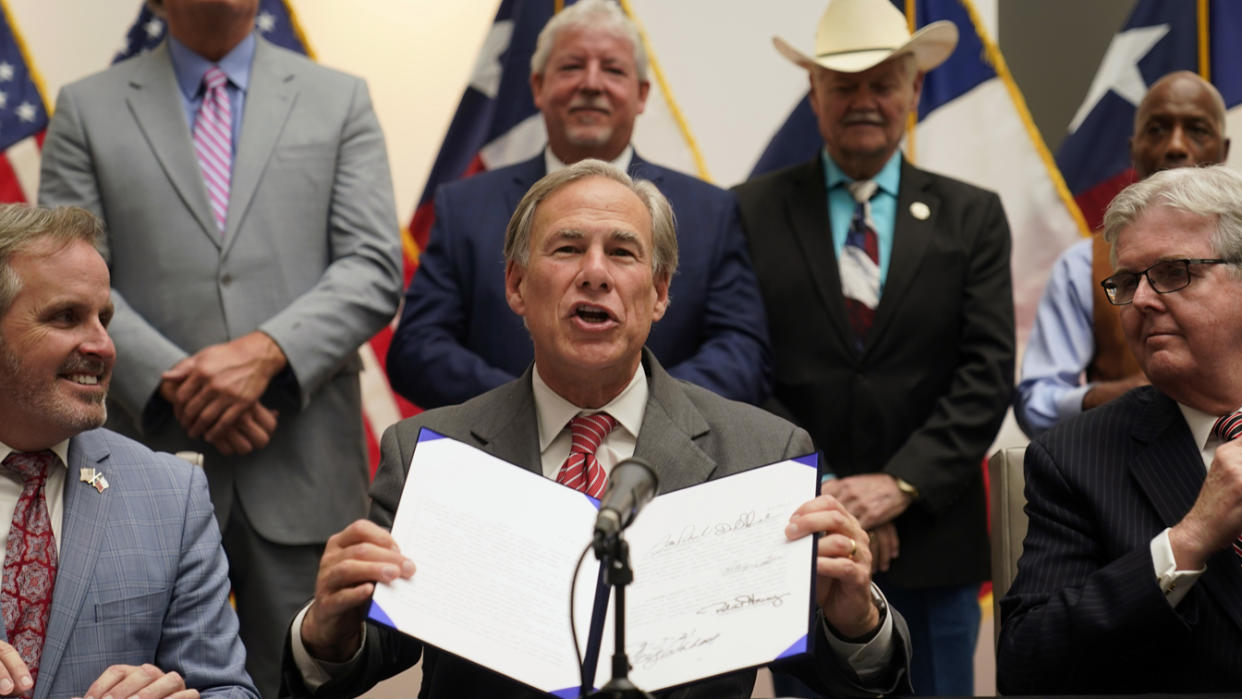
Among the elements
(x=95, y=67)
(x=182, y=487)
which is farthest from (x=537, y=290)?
(x=95, y=67)

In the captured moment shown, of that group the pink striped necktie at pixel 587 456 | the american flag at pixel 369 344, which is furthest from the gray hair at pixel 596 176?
the american flag at pixel 369 344

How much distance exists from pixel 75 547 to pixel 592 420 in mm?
1021

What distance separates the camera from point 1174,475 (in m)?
2.80

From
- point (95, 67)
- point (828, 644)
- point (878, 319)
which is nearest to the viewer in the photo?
point (828, 644)

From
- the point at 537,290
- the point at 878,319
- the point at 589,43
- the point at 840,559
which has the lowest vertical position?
the point at 878,319

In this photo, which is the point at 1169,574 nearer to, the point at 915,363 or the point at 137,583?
the point at 915,363

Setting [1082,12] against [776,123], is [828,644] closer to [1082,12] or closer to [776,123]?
[776,123]

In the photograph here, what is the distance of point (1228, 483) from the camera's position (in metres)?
2.53

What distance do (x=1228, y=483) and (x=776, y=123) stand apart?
359 centimetres

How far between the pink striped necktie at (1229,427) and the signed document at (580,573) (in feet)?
3.04

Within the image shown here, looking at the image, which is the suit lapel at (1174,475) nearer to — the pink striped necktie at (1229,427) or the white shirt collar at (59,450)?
the pink striped necktie at (1229,427)

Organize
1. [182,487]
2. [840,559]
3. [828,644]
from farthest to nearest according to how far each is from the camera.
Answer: [182,487], [828,644], [840,559]

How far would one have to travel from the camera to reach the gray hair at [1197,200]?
281cm
